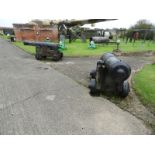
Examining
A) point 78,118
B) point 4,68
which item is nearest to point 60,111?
point 78,118

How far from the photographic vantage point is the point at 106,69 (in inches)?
245

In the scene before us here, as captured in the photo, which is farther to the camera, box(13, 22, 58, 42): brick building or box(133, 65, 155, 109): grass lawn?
box(13, 22, 58, 42): brick building

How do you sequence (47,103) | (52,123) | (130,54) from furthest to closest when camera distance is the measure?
(130,54) → (47,103) → (52,123)

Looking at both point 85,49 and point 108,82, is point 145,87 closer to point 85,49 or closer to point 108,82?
point 108,82

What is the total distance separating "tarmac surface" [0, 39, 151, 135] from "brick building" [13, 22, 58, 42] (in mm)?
19206

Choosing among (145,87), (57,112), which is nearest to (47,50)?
(145,87)

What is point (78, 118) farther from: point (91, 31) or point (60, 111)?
point (91, 31)

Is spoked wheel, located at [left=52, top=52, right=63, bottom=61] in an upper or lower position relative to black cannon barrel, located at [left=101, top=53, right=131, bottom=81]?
lower

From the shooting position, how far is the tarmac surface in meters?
4.21

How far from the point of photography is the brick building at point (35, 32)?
25977mm

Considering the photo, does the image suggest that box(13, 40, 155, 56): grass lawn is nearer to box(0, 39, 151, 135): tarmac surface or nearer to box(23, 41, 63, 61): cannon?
box(23, 41, 63, 61): cannon

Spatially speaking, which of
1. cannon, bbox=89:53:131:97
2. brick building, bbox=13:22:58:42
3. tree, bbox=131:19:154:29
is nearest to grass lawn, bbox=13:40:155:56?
brick building, bbox=13:22:58:42

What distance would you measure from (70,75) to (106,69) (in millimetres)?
2978
